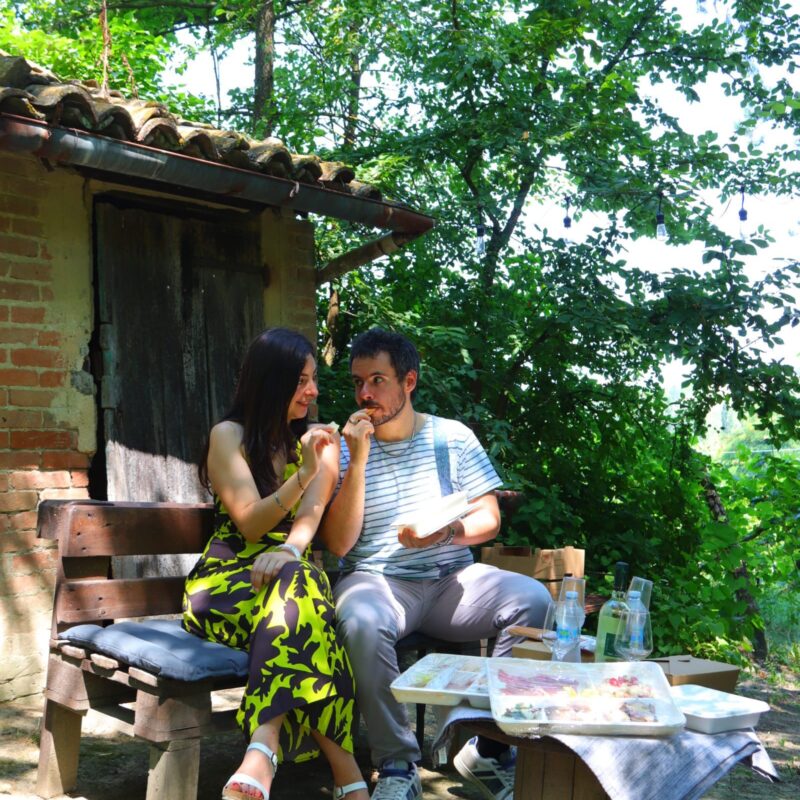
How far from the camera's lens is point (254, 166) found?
4715mm

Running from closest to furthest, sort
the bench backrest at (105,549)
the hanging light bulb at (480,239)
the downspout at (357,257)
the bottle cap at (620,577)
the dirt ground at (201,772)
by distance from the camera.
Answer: the bottle cap at (620,577) → the bench backrest at (105,549) → the dirt ground at (201,772) → the downspout at (357,257) → the hanging light bulb at (480,239)

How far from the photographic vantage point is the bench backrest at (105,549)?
128 inches

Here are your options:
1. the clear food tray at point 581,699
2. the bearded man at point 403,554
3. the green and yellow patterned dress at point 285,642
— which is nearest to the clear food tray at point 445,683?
the clear food tray at point 581,699

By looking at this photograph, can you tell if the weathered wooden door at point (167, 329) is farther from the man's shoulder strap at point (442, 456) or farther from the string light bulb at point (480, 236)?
the string light bulb at point (480, 236)

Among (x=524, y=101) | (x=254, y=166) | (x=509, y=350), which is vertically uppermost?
(x=524, y=101)

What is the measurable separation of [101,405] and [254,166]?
1401mm

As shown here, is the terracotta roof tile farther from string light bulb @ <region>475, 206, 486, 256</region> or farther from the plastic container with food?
the plastic container with food

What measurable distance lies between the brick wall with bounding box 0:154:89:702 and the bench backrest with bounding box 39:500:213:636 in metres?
1.20

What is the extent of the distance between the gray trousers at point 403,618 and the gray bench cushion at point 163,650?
42 cm

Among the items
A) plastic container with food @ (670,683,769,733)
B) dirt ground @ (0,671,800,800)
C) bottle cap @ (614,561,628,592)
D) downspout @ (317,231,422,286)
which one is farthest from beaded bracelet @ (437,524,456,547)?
downspout @ (317,231,422,286)

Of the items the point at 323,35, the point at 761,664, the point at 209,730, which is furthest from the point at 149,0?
the point at 209,730

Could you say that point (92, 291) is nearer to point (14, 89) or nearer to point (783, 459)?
point (14, 89)

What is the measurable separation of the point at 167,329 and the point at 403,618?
7.80 feet

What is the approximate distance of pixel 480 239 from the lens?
7246 mm
